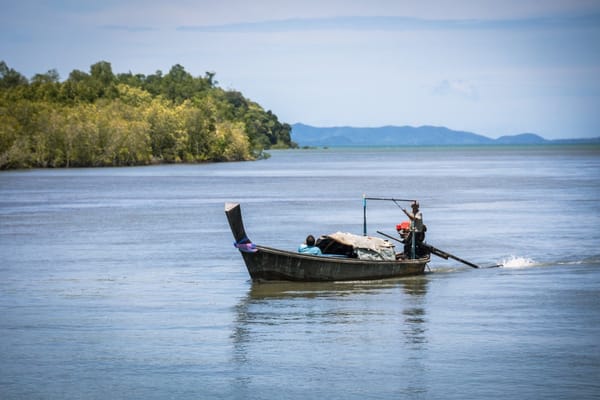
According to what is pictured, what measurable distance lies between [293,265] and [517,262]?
34.4 ft

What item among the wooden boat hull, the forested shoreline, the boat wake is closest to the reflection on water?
the wooden boat hull

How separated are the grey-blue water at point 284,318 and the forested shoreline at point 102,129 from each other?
272ft

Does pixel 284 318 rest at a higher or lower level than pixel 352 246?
lower

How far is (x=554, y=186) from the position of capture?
82.2 meters

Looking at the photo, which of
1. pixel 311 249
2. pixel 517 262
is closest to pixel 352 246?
pixel 311 249

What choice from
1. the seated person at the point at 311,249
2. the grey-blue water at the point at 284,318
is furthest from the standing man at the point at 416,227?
the seated person at the point at 311,249

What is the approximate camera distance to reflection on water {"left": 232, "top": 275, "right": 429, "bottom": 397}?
61.2 feet

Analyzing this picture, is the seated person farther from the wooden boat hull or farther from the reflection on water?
the reflection on water

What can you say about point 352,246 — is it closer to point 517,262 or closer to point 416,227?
point 416,227

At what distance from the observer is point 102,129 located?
135 metres

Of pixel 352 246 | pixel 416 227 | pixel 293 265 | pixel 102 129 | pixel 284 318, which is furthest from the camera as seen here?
pixel 102 129

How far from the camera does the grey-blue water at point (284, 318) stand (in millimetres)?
17828

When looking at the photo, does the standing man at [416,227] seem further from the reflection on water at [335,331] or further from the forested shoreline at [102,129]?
the forested shoreline at [102,129]

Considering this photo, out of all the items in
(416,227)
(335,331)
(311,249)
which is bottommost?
(335,331)
